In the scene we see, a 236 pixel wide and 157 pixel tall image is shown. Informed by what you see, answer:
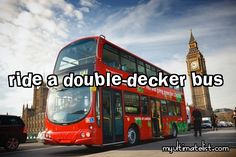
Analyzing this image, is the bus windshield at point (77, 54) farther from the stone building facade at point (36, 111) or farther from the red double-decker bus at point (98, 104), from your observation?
the stone building facade at point (36, 111)

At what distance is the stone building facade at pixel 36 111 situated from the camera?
106438mm

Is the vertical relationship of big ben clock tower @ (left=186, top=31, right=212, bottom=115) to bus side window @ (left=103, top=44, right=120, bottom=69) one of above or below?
above

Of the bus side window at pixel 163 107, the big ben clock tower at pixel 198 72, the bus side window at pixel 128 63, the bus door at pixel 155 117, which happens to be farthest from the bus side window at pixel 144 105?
the big ben clock tower at pixel 198 72

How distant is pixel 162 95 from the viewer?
13211 mm

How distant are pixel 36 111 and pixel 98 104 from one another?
117m

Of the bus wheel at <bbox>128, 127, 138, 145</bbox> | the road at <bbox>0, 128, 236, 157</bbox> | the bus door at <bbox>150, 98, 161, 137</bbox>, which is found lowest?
the road at <bbox>0, 128, 236, 157</bbox>

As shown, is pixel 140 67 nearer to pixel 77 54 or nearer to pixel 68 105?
pixel 77 54

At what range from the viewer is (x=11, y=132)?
10930 millimetres

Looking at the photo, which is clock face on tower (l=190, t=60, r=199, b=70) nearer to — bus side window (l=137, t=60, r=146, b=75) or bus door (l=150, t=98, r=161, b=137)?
bus door (l=150, t=98, r=161, b=137)

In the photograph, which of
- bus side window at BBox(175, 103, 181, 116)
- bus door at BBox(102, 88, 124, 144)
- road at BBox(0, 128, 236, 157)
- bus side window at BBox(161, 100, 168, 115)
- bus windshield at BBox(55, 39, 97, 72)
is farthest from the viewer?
bus side window at BBox(175, 103, 181, 116)

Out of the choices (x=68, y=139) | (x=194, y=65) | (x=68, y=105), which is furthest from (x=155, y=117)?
(x=194, y=65)

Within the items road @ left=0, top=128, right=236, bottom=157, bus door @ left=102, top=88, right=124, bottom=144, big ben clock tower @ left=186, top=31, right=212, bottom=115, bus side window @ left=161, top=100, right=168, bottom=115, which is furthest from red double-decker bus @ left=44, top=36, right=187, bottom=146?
big ben clock tower @ left=186, top=31, right=212, bottom=115

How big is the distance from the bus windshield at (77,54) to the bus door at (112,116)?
144 centimetres

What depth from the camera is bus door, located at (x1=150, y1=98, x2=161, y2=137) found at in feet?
38.6
